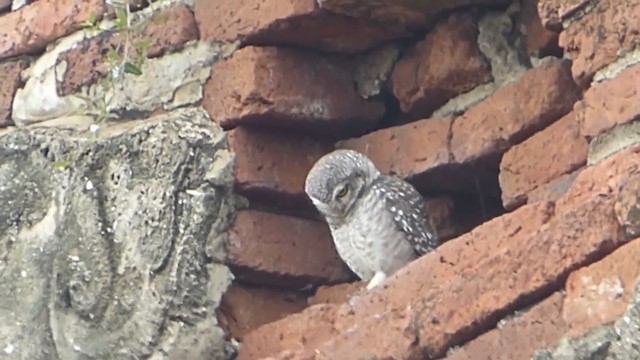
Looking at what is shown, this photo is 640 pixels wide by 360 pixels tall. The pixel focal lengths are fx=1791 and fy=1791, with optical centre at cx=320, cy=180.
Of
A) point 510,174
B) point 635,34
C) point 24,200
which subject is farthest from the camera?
point 24,200

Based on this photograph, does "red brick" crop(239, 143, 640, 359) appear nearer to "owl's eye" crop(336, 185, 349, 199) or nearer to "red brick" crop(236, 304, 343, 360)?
"red brick" crop(236, 304, 343, 360)

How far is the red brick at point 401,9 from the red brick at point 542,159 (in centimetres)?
30

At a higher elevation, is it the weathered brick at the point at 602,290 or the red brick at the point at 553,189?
the weathered brick at the point at 602,290

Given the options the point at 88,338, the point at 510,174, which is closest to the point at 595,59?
the point at 510,174

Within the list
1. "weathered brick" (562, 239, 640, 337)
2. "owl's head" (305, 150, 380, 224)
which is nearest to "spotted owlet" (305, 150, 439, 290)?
"owl's head" (305, 150, 380, 224)

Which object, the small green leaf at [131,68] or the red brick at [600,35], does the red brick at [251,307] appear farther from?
the red brick at [600,35]

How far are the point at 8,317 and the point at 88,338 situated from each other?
140mm

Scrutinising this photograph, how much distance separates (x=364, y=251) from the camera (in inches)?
117

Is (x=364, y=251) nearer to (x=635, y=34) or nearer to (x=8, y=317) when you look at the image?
(x=8, y=317)

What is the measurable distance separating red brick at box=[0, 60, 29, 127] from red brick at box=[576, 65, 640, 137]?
127cm

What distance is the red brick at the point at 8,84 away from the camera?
325 cm

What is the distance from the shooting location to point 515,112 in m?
2.76

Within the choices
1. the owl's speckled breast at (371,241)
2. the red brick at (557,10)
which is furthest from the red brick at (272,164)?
the red brick at (557,10)

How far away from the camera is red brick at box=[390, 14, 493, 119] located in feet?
9.61
